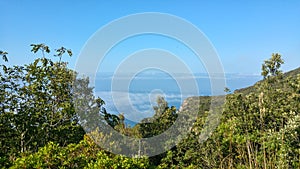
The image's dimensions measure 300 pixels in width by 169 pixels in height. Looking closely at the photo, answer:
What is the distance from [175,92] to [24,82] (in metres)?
2.46

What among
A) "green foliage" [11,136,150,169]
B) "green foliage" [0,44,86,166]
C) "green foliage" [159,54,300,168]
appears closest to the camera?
"green foliage" [11,136,150,169]

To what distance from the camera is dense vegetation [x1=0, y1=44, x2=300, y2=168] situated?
444 centimetres

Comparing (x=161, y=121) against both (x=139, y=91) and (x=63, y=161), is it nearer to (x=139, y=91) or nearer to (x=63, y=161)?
(x=139, y=91)

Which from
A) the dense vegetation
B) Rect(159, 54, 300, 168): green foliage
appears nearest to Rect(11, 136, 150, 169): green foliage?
the dense vegetation

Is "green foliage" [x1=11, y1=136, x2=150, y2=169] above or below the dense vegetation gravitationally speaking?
below

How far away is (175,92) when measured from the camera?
4.92m

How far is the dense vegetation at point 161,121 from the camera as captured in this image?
444cm

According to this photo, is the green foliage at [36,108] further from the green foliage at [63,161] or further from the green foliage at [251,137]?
the green foliage at [251,137]

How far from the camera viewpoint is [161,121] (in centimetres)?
547

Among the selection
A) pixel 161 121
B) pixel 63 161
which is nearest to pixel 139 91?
pixel 161 121

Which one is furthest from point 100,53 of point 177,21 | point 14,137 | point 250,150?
point 250,150

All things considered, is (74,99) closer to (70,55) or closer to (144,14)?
(70,55)

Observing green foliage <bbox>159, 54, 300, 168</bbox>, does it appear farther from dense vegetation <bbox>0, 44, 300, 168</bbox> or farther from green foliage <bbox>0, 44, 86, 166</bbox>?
green foliage <bbox>0, 44, 86, 166</bbox>

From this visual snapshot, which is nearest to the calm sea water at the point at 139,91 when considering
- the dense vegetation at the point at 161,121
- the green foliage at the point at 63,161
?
the dense vegetation at the point at 161,121
